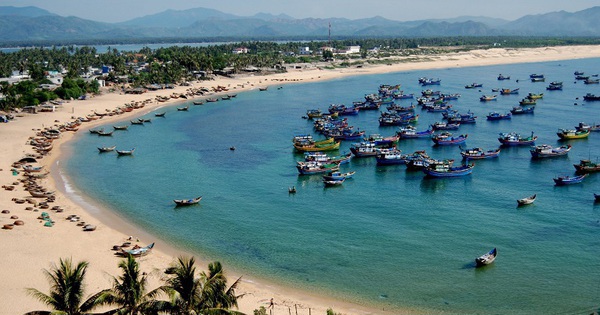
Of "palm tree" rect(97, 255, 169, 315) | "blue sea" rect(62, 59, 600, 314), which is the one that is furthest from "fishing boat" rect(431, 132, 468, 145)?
"palm tree" rect(97, 255, 169, 315)

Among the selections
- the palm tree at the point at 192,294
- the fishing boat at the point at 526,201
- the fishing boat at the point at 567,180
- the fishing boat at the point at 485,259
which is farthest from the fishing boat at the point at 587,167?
the palm tree at the point at 192,294

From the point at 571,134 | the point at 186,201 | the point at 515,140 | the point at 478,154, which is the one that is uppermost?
the point at 571,134

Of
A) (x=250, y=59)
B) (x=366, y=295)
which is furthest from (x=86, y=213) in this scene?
(x=250, y=59)

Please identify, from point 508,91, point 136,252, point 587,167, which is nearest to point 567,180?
point 587,167

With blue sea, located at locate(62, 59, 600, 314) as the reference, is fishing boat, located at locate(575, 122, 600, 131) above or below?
above

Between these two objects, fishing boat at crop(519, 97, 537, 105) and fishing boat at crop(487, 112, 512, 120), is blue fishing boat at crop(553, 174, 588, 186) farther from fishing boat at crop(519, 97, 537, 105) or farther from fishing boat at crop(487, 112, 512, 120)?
fishing boat at crop(519, 97, 537, 105)

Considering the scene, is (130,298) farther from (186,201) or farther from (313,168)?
(313,168)

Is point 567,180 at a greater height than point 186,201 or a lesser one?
greater
